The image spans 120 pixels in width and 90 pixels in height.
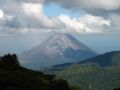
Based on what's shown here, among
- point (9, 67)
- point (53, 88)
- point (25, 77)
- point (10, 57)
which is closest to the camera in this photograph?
point (53, 88)

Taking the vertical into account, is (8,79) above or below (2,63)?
below

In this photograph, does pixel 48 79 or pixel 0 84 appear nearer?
pixel 0 84

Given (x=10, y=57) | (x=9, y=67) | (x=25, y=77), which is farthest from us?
(x=10, y=57)

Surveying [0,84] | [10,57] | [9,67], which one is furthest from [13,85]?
[10,57]

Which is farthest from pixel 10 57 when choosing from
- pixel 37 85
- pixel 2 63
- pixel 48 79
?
pixel 37 85

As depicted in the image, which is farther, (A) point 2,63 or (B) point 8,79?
(A) point 2,63

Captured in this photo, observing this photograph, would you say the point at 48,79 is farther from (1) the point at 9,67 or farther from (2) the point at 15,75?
(1) the point at 9,67

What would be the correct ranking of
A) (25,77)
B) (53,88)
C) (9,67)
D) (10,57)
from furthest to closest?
(10,57)
(9,67)
(25,77)
(53,88)

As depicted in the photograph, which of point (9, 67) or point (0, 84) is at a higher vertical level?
point (9, 67)

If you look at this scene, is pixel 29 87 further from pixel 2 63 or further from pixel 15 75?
pixel 2 63

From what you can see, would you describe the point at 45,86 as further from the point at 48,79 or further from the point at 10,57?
the point at 10,57
